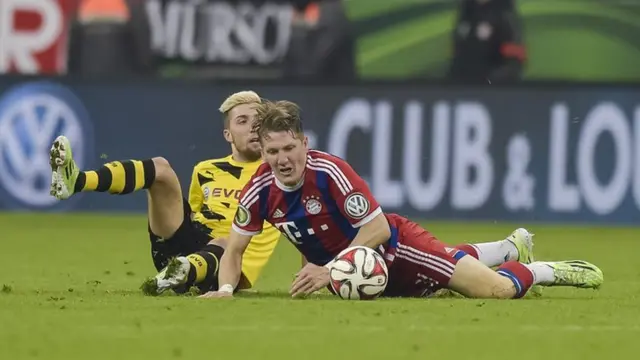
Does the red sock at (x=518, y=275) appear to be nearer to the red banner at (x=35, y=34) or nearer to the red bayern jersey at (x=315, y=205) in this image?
the red bayern jersey at (x=315, y=205)

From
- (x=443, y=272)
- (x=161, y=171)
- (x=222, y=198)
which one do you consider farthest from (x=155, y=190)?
(x=443, y=272)

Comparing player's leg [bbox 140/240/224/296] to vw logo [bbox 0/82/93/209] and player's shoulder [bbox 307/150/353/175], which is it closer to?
player's shoulder [bbox 307/150/353/175]

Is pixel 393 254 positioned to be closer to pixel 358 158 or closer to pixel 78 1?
pixel 358 158

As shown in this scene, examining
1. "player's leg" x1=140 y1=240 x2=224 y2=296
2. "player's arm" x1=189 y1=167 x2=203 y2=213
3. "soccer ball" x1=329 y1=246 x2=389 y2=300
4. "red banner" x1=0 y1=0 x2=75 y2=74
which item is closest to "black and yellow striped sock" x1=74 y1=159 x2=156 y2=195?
"player's leg" x1=140 y1=240 x2=224 y2=296

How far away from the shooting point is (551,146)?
18.1m

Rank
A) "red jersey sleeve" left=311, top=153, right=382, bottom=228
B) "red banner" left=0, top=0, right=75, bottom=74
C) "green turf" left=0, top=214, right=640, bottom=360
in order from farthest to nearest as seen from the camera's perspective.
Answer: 1. "red banner" left=0, top=0, right=75, bottom=74
2. "red jersey sleeve" left=311, top=153, right=382, bottom=228
3. "green turf" left=0, top=214, right=640, bottom=360

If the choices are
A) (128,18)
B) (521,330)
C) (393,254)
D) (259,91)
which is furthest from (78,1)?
(521,330)

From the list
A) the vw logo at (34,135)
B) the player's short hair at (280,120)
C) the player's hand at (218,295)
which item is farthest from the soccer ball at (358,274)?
the vw logo at (34,135)

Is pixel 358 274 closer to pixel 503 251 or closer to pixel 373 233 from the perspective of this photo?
pixel 373 233

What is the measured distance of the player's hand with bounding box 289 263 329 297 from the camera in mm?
9312

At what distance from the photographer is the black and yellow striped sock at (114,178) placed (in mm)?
9719

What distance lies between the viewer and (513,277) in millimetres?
9828

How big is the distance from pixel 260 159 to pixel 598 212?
7972mm

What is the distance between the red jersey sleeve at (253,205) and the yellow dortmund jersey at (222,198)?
1083 millimetres
